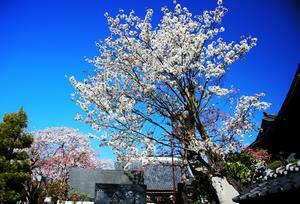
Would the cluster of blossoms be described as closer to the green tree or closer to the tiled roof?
the green tree

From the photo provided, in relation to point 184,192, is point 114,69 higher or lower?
higher

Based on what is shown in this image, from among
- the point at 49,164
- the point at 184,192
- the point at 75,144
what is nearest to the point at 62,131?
the point at 75,144

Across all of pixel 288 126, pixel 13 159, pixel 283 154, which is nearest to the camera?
pixel 288 126

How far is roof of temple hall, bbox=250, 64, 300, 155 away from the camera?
7453mm

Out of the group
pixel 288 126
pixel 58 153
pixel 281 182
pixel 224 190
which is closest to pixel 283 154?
pixel 288 126

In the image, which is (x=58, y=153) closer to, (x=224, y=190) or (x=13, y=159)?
(x=13, y=159)

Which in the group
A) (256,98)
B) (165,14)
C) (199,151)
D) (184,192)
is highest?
(165,14)

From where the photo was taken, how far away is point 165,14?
12102 millimetres

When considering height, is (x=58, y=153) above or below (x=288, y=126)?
above

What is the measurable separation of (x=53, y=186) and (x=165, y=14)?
17.4 m

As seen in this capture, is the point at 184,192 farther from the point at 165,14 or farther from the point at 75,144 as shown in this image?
the point at 75,144

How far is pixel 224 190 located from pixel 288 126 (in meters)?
3.31

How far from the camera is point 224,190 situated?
9742mm

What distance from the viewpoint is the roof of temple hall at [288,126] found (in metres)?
7.45
